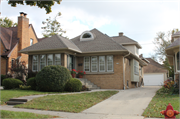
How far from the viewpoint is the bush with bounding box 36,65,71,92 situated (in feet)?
47.9

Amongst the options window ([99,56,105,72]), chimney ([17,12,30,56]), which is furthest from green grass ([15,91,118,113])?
chimney ([17,12,30,56])

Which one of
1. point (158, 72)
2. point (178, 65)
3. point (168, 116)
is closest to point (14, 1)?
point (168, 116)

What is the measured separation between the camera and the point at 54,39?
63.4 feet

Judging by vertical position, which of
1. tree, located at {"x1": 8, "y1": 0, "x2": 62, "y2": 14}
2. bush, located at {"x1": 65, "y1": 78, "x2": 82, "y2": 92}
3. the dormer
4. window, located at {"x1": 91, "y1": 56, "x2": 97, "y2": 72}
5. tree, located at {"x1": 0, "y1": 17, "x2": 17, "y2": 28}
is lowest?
bush, located at {"x1": 65, "y1": 78, "x2": 82, "y2": 92}

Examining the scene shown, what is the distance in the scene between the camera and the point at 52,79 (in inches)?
578

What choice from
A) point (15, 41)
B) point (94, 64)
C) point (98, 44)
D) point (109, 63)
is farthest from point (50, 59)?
point (15, 41)

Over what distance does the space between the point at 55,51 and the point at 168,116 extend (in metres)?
13.9

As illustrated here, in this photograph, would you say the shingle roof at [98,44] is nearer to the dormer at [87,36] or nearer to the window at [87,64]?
the dormer at [87,36]

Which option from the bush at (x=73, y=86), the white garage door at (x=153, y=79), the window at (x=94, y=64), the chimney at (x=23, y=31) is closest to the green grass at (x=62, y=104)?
the bush at (x=73, y=86)

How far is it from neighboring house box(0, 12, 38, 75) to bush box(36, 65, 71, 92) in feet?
31.6

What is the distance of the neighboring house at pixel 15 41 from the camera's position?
23.1 m

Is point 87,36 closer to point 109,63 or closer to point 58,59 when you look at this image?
point 109,63

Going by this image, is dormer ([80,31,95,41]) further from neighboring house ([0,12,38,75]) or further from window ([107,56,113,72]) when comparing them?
neighboring house ([0,12,38,75])

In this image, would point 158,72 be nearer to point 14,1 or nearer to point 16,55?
point 16,55
